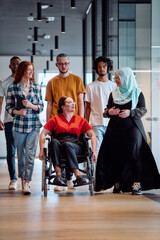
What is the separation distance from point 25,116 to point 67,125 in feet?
1.34

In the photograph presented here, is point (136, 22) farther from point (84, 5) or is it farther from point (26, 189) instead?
point (84, 5)

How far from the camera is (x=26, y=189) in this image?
14.2ft

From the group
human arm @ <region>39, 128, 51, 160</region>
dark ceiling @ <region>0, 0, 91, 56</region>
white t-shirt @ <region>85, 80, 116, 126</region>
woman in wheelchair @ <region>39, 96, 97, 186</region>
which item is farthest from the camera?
dark ceiling @ <region>0, 0, 91, 56</region>

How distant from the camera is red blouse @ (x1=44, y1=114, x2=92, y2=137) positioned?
4.37m

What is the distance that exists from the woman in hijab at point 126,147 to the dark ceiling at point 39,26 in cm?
414

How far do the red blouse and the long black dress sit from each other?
0.23 metres

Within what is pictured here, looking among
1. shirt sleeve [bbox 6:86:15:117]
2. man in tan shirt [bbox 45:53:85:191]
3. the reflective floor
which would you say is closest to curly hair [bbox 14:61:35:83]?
shirt sleeve [bbox 6:86:15:117]

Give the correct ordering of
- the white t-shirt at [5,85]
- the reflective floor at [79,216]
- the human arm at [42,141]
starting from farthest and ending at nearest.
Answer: the white t-shirt at [5,85], the human arm at [42,141], the reflective floor at [79,216]

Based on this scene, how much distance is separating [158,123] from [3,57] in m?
9.54

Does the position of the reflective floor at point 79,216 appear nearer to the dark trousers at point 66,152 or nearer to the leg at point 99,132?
the dark trousers at point 66,152

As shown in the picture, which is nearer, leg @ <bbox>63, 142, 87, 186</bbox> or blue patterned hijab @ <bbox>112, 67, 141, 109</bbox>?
leg @ <bbox>63, 142, 87, 186</bbox>

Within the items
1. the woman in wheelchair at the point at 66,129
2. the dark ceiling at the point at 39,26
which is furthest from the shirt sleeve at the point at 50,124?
the dark ceiling at the point at 39,26

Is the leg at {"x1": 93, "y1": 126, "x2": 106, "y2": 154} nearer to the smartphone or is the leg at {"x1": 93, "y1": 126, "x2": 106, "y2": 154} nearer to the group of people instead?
Result: the group of people

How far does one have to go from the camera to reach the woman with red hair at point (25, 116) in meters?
4.39
